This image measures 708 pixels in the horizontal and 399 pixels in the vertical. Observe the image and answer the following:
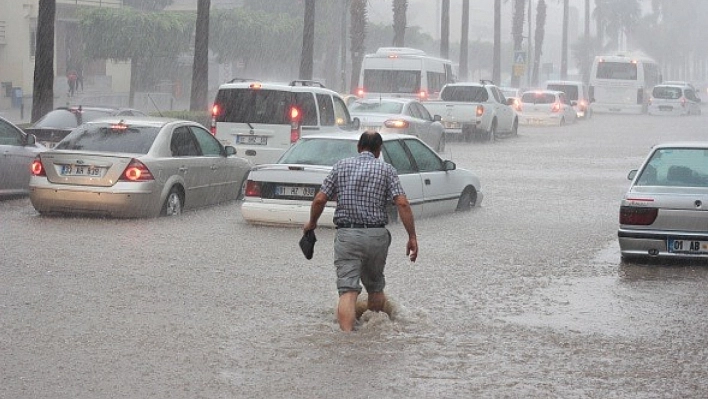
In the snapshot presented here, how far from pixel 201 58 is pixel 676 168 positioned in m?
24.7

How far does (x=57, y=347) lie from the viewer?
9.30 metres

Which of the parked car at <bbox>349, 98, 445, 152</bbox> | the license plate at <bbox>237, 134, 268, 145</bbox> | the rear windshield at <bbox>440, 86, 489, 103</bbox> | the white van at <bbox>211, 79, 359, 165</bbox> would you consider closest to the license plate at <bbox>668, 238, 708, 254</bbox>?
the white van at <bbox>211, 79, 359, 165</bbox>

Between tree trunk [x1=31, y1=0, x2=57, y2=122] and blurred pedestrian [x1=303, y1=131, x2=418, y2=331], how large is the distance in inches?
798

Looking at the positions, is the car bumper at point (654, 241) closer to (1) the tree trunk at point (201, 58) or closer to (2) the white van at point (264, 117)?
(2) the white van at point (264, 117)

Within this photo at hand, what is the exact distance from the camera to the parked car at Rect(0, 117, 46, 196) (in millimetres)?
19625

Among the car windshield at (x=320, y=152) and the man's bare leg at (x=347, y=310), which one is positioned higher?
the car windshield at (x=320, y=152)

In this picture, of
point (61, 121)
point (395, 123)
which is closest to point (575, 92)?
point (395, 123)

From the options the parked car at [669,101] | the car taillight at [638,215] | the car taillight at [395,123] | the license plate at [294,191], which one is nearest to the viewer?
the car taillight at [638,215]

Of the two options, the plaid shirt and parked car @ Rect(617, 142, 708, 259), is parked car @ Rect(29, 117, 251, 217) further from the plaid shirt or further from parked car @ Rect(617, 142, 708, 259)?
the plaid shirt

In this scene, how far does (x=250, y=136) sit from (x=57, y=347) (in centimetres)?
1270

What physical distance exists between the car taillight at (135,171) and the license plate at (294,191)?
169 cm

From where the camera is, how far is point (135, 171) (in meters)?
16.9

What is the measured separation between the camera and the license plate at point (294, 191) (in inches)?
647

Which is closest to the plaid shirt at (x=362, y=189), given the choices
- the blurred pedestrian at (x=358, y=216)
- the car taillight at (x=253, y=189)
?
the blurred pedestrian at (x=358, y=216)
